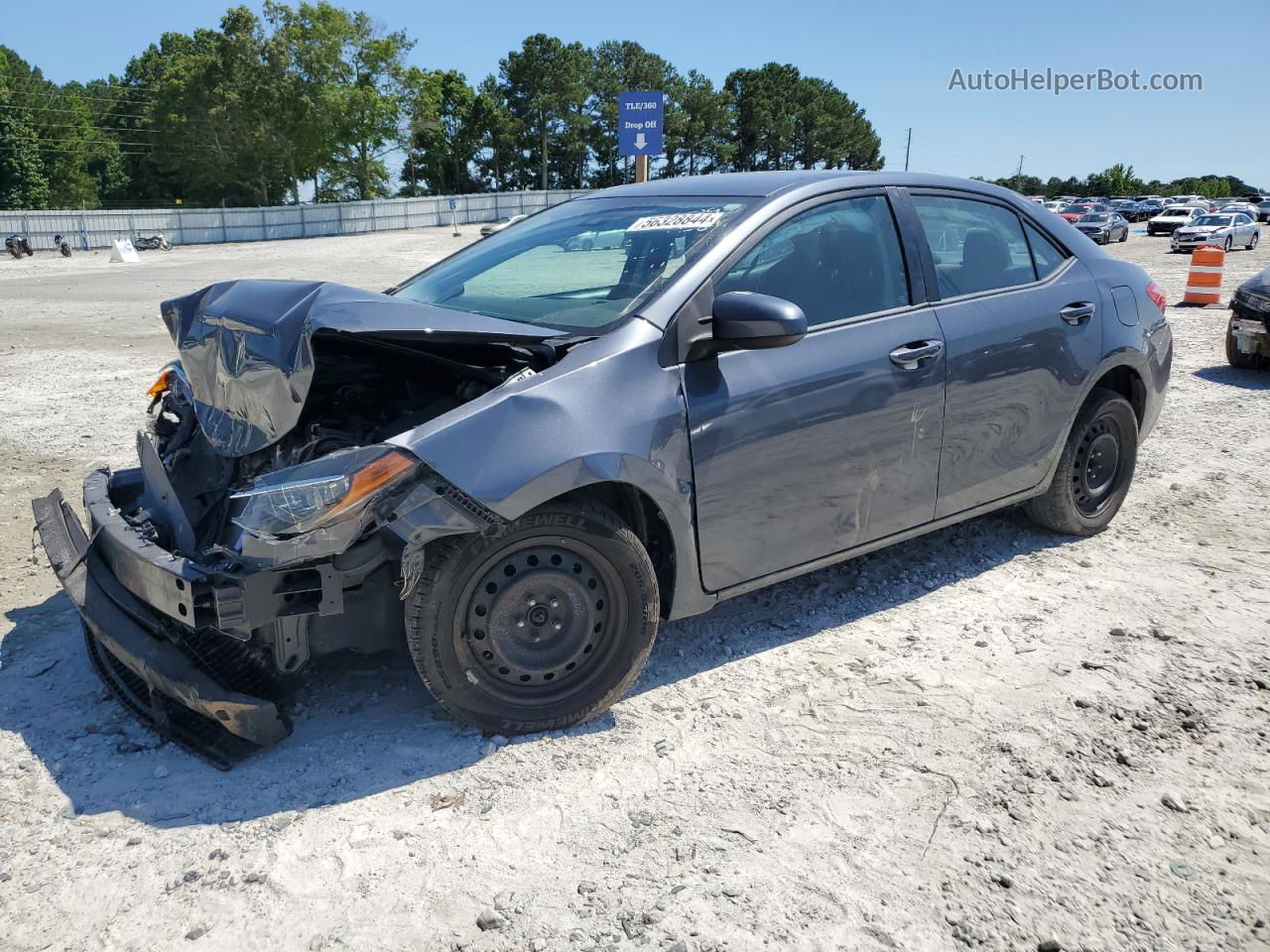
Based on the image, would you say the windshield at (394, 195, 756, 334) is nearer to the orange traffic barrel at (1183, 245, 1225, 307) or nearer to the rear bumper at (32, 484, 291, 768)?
the rear bumper at (32, 484, 291, 768)

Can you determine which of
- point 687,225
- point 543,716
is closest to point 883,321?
point 687,225

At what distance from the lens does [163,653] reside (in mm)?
3121

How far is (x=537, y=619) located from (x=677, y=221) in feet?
5.40

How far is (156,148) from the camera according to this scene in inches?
2771

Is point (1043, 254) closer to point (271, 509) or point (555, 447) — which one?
point (555, 447)

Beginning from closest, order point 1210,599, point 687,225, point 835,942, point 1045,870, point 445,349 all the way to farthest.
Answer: point 835,942, point 1045,870, point 445,349, point 687,225, point 1210,599

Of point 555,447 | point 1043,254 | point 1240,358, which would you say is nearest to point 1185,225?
point 1240,358

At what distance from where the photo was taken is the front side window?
11.9ft

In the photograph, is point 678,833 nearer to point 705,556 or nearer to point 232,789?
point 705,556

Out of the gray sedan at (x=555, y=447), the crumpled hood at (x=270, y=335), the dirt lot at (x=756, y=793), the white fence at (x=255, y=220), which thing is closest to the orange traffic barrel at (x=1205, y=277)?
the dirt lot at (x=756, y=793)

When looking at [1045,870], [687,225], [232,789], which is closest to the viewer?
[1045,870]

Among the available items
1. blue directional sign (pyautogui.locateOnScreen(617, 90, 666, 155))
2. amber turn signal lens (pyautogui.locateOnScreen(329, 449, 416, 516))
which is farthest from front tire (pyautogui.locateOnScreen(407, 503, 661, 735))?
blue directional sign (pyautogui.locateOnScreen(617, 90, 666, 155))

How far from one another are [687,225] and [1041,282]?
→ 1806 mm

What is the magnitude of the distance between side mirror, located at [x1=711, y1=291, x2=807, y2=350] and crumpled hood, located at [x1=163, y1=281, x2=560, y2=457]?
550 mm
